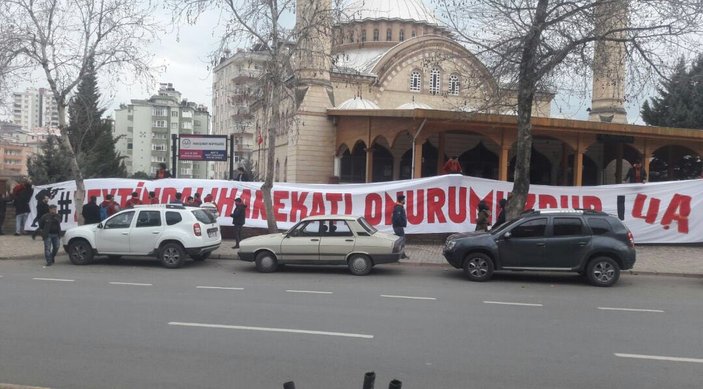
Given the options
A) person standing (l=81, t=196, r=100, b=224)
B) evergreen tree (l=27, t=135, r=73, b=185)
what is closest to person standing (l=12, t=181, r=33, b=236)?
person standing (l=81, t=196, r=100, b=224)

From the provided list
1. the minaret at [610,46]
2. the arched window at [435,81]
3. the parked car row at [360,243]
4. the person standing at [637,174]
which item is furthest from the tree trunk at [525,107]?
the arched window at [435,81]

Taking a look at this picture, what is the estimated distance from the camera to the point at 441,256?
16.9m

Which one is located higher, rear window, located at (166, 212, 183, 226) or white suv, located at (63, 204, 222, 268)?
rear window, located at (166, 212, 183, 226)

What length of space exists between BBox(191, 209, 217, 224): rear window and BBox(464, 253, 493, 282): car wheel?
6.77m

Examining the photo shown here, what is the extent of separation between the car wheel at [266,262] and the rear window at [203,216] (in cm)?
215

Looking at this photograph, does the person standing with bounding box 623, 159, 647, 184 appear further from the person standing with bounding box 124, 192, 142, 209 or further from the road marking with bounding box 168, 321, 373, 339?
the road marking with bounding box 168, 321, 373, 339

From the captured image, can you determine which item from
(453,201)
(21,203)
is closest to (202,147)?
(21,203)

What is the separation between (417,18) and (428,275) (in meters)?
41.1

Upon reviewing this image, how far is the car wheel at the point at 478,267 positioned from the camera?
521 inches

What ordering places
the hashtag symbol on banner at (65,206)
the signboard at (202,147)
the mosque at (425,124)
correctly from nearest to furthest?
the mosque at (425,124) → the hashtag symbol on banner at (65,206) → the signboard at (202,147)

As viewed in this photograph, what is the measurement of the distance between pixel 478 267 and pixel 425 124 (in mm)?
11045

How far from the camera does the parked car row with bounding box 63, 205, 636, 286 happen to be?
42.3 ft

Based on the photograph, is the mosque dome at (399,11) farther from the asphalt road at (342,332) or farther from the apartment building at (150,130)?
the apartment building at (150,130)

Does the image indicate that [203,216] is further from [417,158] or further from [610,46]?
[610,46]
